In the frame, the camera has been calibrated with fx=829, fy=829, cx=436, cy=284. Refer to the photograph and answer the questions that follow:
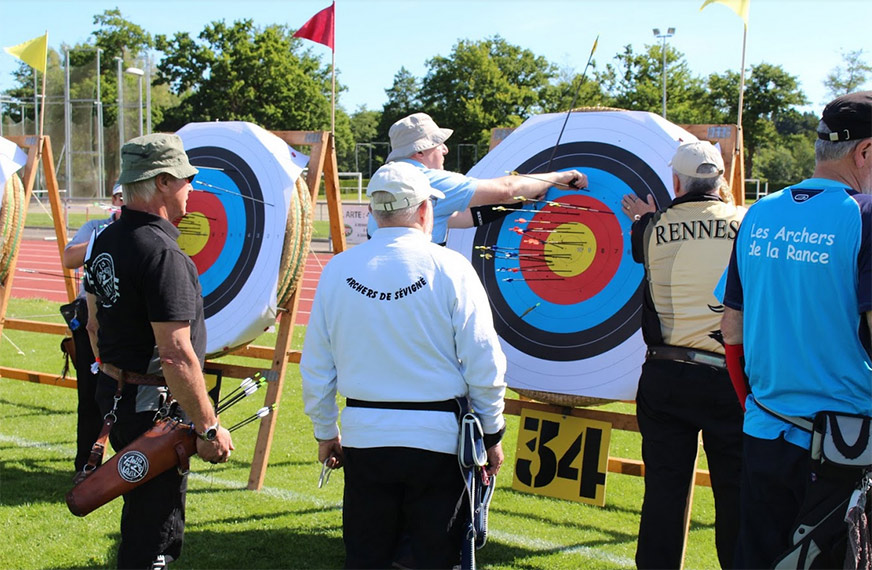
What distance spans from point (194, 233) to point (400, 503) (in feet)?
8.82

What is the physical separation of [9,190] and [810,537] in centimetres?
495

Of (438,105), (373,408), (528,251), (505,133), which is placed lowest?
(373,408)

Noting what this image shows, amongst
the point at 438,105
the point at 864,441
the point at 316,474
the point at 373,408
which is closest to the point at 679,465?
the point at 864,441

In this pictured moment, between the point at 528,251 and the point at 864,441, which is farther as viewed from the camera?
the point at 528,251

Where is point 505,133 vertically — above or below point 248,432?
above

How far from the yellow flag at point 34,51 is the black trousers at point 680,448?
4.23 metres

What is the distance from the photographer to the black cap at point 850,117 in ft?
6.35

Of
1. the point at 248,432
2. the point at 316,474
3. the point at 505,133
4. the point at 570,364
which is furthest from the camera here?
the point at 248,432

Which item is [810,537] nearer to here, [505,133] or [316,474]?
[505,133]

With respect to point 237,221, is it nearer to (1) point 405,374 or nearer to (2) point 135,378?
(2) point 135,378

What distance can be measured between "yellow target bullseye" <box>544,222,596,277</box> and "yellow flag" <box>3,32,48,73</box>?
345cm

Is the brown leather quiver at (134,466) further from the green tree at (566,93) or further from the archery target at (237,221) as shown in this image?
the green tree at (566,93)

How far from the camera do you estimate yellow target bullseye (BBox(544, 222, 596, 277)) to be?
3.58m

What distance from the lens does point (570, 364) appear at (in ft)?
11.6
